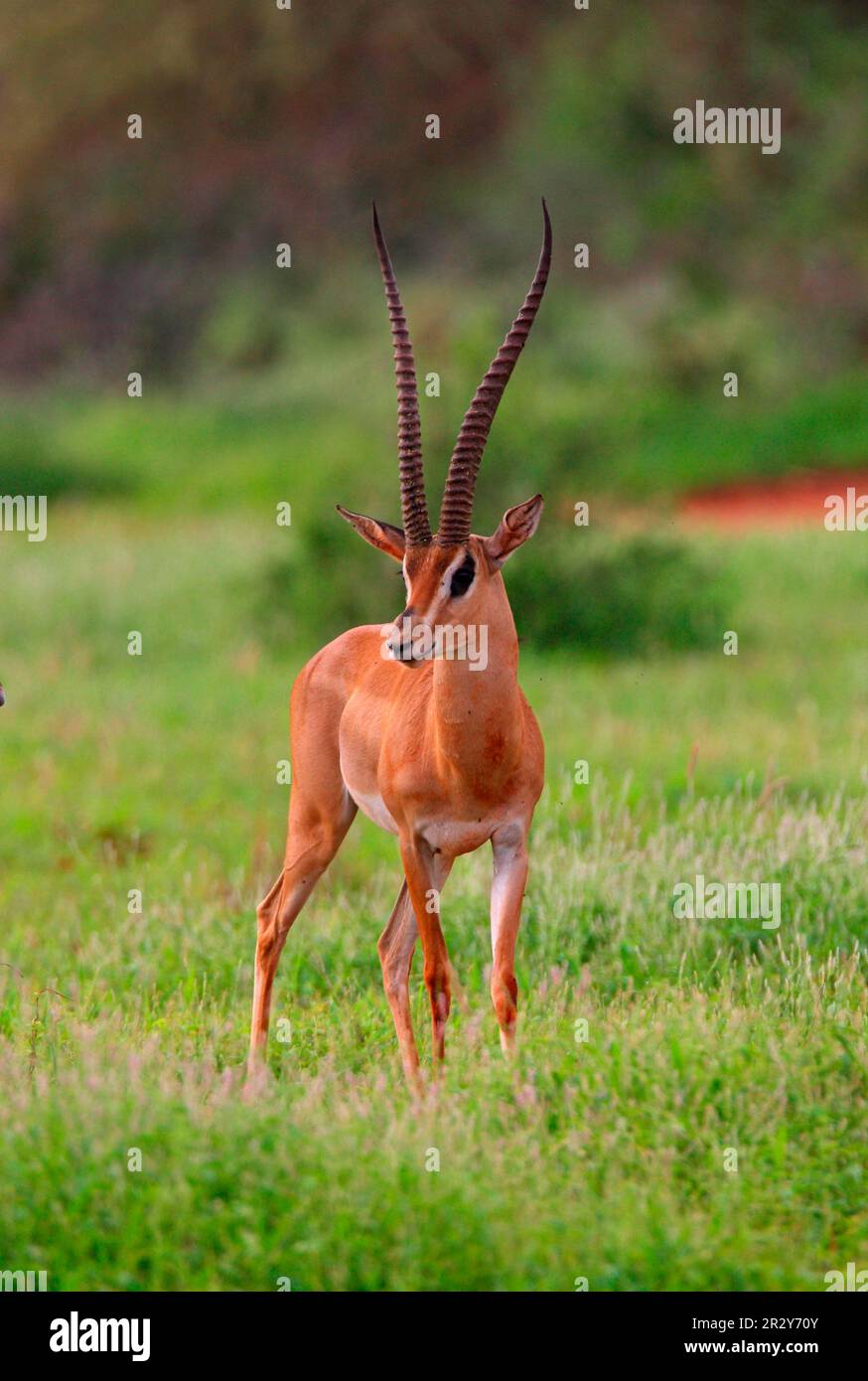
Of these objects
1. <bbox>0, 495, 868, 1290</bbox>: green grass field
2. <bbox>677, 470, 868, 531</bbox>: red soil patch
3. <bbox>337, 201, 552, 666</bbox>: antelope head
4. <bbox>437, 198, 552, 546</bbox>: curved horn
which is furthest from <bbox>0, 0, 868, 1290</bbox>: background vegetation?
<bbox>437, 198, 552, 546</bbox>: curved horn

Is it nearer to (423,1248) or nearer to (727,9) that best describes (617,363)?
(727,9)

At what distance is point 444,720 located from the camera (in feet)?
20.6

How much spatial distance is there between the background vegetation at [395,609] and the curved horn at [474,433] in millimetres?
1740

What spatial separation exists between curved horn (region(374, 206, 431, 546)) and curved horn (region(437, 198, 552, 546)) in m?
0.07

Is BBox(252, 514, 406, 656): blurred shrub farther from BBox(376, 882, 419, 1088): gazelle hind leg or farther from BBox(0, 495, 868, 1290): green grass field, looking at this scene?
BBox(376, 882, 419, 1088): gazelle hind leg

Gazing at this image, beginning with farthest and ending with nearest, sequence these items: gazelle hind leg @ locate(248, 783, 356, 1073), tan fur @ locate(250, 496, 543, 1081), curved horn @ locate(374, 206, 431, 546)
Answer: gazelle hind leg @ locate(248, 783, 356, 1073), tan fur @ locate(250, 496, 543, 1081), curved horn @ locate(374, 206, 431, 546)

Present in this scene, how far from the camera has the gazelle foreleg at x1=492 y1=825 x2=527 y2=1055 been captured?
6414mm

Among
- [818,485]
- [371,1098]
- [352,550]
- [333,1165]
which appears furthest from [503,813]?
[818,485]

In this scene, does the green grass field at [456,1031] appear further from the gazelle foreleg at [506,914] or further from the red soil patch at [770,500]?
the red soil patch at [770,500]

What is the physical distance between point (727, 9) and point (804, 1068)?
36.3 m

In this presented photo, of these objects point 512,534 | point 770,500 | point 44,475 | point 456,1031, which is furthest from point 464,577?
point 44,475

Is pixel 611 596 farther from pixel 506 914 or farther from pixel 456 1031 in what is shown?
pixel 506 914

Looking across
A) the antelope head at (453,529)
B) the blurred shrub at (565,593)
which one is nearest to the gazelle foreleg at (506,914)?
the antelope head at (453,529)

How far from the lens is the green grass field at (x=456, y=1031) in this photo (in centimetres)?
530
